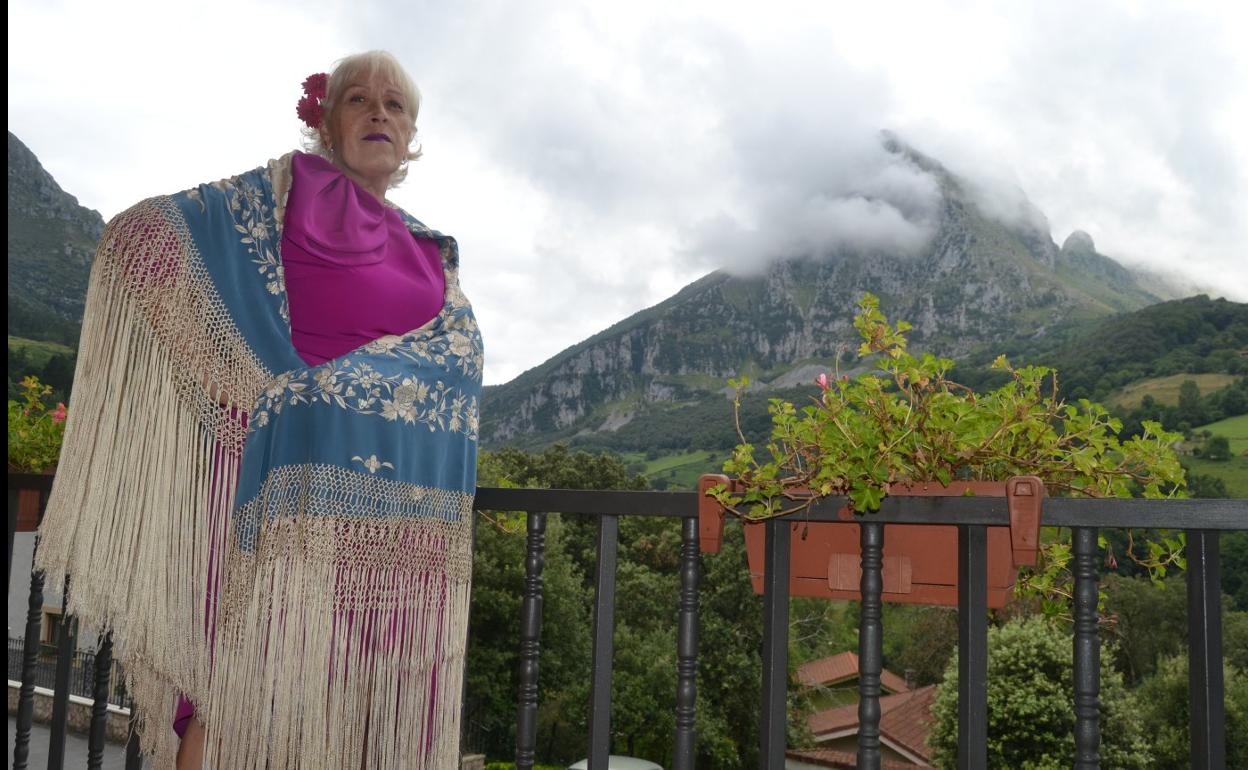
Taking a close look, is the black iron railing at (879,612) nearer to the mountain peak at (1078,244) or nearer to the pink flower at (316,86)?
the pink flower at (316,86)

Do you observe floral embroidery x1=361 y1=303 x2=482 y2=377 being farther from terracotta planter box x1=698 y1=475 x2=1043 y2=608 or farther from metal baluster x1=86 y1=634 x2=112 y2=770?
metal baluster x1=86 y1=634 x2=112 y2=770

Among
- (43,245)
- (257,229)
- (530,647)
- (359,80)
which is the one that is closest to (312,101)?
(359,80)

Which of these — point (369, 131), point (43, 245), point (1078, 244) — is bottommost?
point (369, 131)

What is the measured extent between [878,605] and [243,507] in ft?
3.38

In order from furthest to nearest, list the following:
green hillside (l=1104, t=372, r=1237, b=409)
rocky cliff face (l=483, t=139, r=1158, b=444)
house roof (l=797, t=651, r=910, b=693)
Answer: rocky cliff face (l=483, t=139, r=1158, b=444) → green hillside (l=1104, t=372, r=1237, b=409) → house roof (l=797, t=651, r=910, b=693)

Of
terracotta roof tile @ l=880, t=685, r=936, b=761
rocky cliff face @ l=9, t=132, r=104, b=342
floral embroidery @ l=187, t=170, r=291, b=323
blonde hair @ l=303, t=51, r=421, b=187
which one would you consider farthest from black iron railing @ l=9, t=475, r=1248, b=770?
rocky cliff face @ l=9, t=132, r=104, b=342

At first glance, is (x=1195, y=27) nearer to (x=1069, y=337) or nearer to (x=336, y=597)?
(x=1069, y=337)

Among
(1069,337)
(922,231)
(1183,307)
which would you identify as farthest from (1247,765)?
(922,231)

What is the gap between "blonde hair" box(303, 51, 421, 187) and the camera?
1.72 metres

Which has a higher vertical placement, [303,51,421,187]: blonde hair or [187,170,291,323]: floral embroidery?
[303,51,421,187]: blonde hair

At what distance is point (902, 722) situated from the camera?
33094 mm

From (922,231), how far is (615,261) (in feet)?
143

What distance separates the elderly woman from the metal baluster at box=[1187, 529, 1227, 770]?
1.16 meters

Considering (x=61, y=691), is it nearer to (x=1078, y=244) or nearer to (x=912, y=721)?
(x=912, y=721)
